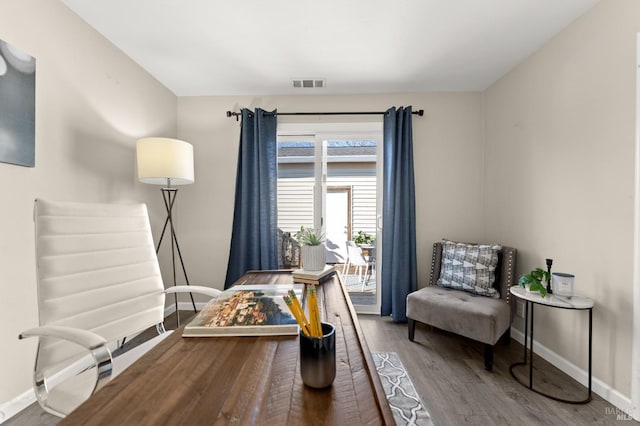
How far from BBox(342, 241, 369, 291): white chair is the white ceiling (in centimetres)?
171

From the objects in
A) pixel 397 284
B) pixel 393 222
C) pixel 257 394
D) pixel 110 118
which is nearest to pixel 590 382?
pixel 397 284

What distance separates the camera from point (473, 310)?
7.08 ft

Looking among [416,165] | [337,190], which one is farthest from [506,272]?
[337,190]

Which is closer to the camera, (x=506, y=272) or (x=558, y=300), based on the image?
(x=558, y=300)

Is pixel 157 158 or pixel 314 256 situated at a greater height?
pixel 157 158

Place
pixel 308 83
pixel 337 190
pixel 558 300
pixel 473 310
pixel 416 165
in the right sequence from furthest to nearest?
pixel 337 190 < pixel 416 165 < pixel 308 83 < pixel 473 310 < pixel 558 300

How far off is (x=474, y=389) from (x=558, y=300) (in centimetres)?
76

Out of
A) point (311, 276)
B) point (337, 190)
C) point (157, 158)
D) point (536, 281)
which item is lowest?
point (536, 281)

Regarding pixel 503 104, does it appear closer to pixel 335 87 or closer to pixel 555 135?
pixel 555 135

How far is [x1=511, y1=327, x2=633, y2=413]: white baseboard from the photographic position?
167 cm

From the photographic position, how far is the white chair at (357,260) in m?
3.31

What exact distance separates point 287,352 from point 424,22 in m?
2.22

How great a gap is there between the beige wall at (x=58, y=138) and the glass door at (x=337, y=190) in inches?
57.1

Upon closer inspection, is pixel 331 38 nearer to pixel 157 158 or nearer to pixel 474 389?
pixel 157 158
